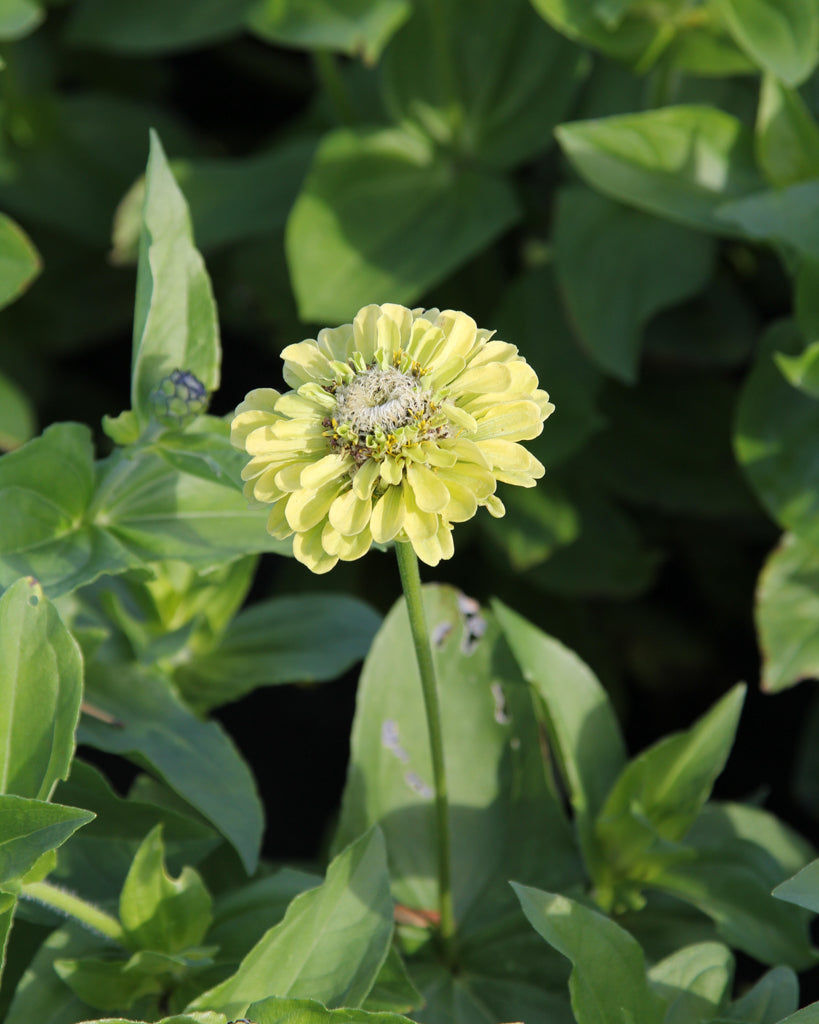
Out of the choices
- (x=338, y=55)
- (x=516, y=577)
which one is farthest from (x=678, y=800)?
(x=338, y=55)

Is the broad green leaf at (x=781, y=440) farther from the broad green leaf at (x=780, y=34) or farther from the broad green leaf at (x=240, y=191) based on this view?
the broad green leaf at (x=240, y=191)

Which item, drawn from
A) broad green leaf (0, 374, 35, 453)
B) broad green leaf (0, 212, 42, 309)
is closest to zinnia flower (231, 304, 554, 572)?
broad green leaf (0, 212, 42, 309)

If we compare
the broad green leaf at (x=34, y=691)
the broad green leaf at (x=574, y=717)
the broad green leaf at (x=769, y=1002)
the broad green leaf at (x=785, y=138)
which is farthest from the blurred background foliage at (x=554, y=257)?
the broad green leaf at (x=34, y=691)

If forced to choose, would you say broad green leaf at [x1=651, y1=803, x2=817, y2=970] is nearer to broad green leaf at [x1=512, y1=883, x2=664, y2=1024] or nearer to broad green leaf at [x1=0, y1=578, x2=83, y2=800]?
broad green leaf at [x1=512, y1=883, x2=664, y2=1024]

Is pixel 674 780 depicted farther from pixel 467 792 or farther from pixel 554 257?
pixel 554 257

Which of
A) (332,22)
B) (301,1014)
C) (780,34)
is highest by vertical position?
(780,34)

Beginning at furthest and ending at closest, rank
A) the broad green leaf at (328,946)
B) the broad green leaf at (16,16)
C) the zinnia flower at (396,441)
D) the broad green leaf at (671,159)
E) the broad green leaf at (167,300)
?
the broad green leaf at (16,16)
the broad green leaf at (671,159)
the broad green leaf at (167,300)
the broad green leaf at (328,946)
the zinnia flower at (396,441)

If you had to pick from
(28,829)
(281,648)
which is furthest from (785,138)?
(28,829)

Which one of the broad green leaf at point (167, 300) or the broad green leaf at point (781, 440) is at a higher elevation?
the broad green leaf at point (167, 300)
